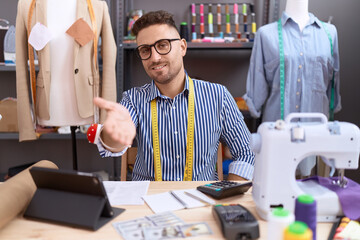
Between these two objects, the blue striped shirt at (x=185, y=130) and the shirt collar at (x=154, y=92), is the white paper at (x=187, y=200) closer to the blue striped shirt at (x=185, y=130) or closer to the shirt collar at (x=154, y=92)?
the blue striped shirt at (x=185, y=130)

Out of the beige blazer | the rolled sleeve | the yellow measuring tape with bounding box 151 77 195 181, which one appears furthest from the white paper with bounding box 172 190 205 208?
the beige blazer

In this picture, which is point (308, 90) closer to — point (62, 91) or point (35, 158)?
point (62, 91)

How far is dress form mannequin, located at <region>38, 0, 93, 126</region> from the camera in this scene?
100.0 inches

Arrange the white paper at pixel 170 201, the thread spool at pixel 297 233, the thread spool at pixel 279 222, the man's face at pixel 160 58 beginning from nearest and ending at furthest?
the thread spool at pixel 297 233, the thread spool at pixel 279 222, the white paper at pixel 170 201, the man's face at pixel 160 58

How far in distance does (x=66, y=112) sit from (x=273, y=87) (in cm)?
153

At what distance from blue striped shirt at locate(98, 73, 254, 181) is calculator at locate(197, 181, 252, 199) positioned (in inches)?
16.1

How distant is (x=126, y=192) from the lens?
54.2 inches

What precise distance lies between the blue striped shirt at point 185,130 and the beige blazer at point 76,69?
0.76 metres

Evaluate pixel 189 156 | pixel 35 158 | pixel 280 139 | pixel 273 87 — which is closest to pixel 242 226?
pixel 280 139

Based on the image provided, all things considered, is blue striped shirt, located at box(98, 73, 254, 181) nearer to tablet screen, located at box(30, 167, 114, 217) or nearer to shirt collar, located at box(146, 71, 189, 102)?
shirt collar, located at box(146, 71, 189, 102)

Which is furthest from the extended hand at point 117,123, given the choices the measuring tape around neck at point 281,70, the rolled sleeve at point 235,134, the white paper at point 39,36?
the measuring tape around neck at point 281,70

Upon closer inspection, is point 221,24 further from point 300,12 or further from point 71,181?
point 71,181

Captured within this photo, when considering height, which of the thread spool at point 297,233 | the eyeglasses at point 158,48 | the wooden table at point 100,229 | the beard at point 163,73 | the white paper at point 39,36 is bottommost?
the wooden table at point 100,229

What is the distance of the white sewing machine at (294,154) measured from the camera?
1.11m
